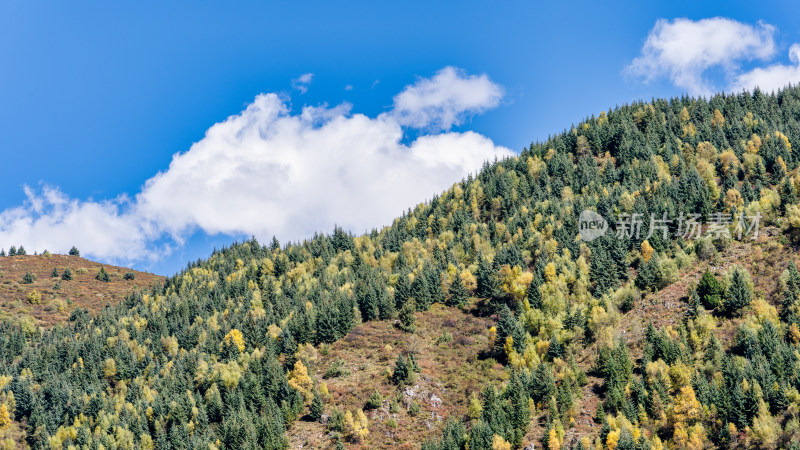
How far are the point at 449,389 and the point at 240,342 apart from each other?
4940 cm

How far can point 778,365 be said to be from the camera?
328 ft

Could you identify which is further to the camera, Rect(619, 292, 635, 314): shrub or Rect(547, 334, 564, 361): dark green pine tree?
Rect(619, 292, 635, 314): shrub

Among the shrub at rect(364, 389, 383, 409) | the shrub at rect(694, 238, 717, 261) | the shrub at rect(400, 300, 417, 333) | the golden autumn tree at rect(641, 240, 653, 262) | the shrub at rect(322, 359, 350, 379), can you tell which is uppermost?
the golden autumn tree at rect(641, 240, 653, 262)

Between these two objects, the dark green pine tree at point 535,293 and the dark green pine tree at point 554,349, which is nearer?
the dark green pine tree at point 554,349

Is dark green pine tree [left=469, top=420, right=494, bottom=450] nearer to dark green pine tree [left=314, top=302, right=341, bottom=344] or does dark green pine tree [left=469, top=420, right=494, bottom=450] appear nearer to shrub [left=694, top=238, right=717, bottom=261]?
dark green pine tree [left=314, top=302, right=341, bottom=344]

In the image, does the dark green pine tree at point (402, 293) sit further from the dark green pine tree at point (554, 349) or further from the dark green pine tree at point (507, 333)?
the dark green pine tree at point (554, 349)

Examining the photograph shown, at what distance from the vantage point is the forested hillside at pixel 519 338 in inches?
4038

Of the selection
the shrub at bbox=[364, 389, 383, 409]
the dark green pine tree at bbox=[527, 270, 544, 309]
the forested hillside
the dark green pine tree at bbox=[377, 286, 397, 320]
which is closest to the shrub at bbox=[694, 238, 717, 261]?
the forested hillside

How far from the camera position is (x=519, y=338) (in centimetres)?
12900

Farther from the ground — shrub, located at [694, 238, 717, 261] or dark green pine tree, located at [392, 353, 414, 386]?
shrub, located at [694, 238, 717, 261]

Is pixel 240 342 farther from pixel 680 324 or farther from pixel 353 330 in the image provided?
pixel 680 324

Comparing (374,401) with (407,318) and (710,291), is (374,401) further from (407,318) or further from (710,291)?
(710,291)

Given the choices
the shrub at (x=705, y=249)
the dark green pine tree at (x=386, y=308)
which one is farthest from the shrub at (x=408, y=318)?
the shrub at (x=705, y=249)

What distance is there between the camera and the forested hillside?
10256 centimetres
